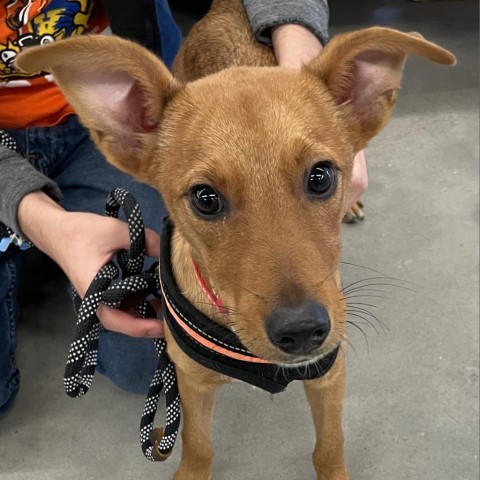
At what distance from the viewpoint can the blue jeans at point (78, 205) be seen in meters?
A: 2.02

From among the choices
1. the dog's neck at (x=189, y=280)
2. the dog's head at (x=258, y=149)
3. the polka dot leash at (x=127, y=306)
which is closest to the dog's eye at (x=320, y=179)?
the dog's head at (x=258, y=149)

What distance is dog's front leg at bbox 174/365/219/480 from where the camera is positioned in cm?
158

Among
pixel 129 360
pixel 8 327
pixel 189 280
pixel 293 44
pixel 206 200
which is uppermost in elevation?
A: pixel 206 200

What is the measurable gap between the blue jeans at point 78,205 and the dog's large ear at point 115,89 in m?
0.70

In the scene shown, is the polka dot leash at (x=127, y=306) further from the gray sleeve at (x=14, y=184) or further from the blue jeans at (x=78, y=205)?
the blue jeans at (x=78, y=205)

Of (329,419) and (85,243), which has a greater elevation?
(85,243)

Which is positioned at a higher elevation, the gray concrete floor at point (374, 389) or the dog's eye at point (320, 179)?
the dog's eye at point (320, 179)

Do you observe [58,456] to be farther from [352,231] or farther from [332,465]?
[352,231]

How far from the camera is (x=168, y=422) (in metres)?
1.61

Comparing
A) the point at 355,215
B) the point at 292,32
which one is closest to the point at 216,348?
the point at 292,32

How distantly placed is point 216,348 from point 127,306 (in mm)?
322

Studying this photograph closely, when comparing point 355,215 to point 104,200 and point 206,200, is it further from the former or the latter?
point 206,200

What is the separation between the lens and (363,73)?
1.35 m

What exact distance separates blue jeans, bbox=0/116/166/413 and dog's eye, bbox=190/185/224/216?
0.86 m
